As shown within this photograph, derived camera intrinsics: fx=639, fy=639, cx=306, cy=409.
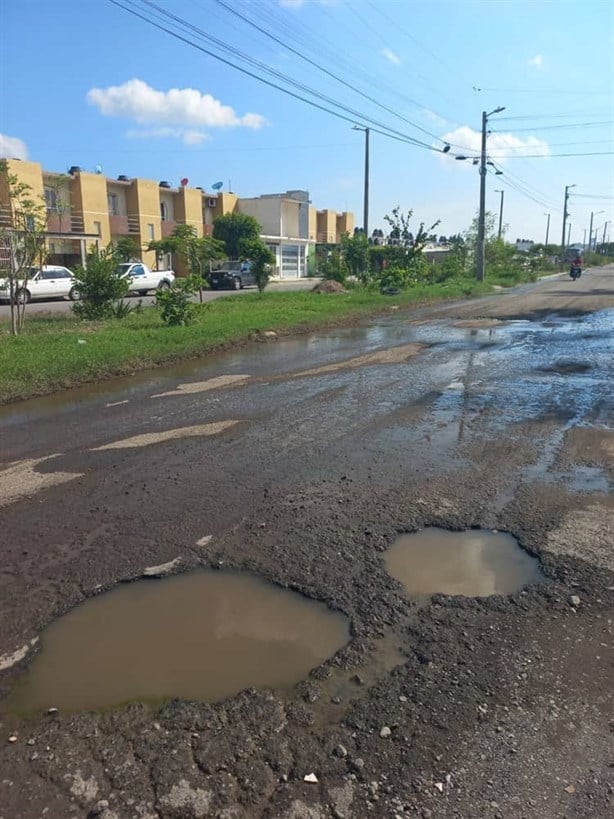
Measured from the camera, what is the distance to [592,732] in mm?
2797

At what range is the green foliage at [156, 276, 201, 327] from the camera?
17.2 metres

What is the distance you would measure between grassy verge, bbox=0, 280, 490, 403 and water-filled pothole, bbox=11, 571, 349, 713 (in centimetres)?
687

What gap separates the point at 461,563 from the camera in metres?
4.35

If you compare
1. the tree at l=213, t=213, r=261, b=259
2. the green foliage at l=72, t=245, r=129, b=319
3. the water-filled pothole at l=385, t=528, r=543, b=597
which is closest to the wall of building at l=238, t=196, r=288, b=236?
the tree at l=213, t=213, r=261, b=259

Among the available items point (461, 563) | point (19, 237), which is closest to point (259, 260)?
point (19, 237)

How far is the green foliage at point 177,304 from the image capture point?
17.2 m

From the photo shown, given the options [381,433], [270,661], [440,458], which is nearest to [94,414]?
[381,433]

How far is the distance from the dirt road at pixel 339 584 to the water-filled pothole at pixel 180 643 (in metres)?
0.11

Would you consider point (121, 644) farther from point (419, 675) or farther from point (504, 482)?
point (504, 482)

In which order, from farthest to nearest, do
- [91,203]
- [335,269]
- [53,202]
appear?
1. [91,203]
2. [335,269]
3. [53,202]

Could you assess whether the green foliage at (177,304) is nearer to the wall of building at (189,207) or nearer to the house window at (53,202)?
the house window at (53,202)

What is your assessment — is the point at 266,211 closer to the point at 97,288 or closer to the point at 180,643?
the point at 97,288

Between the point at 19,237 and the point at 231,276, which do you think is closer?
the point at 19,237

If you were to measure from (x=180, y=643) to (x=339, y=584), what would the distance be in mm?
1034
